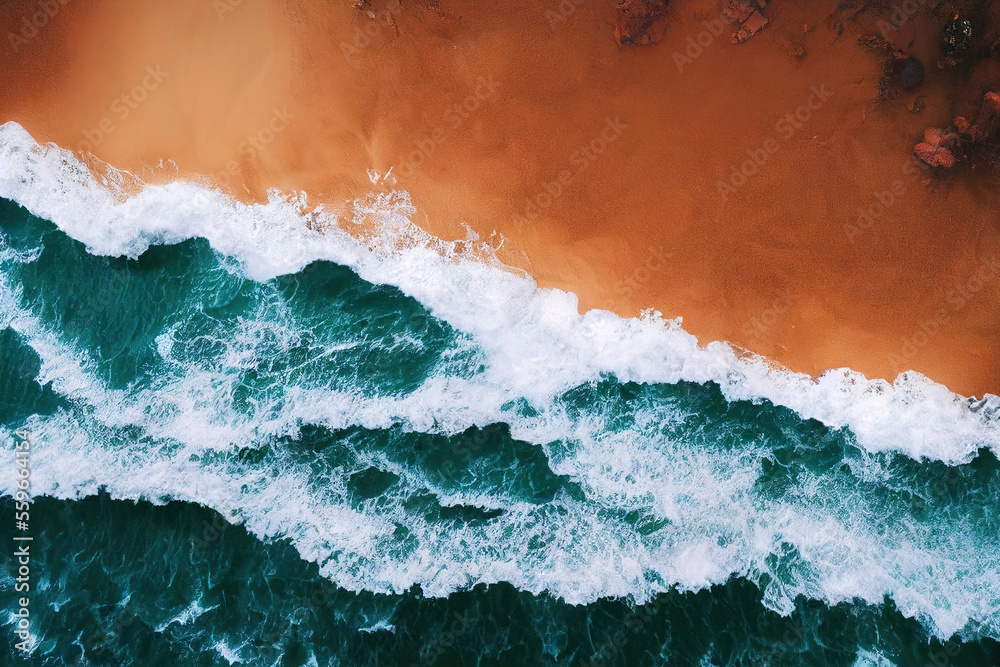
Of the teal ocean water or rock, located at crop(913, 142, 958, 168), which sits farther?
the teal ocean water

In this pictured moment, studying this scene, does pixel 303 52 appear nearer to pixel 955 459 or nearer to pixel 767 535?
pixel 767 535

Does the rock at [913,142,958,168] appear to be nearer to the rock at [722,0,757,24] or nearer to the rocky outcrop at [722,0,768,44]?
the rocky outcrop at [722,0,768,44]

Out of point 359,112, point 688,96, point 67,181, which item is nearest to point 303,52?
point 359,112

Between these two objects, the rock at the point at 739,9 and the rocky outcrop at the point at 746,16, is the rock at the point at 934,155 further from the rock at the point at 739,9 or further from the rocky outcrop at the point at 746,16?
the rock at the point at 739,9

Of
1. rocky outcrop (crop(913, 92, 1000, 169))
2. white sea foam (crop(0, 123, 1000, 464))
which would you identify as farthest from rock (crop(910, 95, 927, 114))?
white sea foam (crop(0, 123, 1000, 464))

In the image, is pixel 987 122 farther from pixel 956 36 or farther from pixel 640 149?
pixel 640 149

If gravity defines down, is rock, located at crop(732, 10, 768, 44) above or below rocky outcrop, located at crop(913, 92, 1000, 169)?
above

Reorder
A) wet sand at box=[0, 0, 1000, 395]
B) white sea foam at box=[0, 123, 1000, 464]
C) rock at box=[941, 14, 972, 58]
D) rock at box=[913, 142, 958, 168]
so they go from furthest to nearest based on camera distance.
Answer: white sea foam at box=[0, 123, 1000, 464], wet sand at box=[0, 0, 1000, 395], rock at box=[913, 142, 958, 168], rock at box=[941, 14, 972, 58]

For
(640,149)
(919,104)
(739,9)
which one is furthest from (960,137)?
(640,149)
